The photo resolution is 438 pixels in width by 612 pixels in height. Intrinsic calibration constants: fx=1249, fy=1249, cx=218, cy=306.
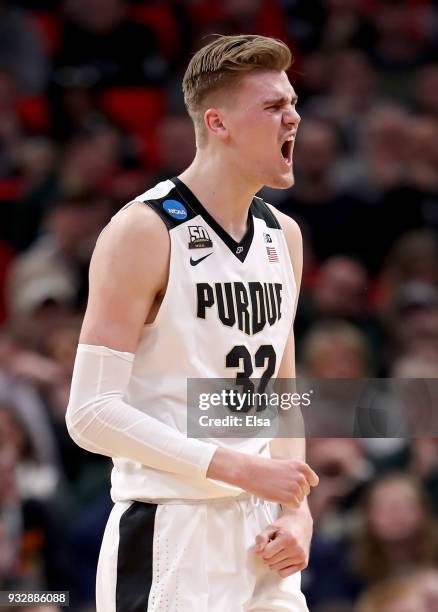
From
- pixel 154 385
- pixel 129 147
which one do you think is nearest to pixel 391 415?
pixel 154 385

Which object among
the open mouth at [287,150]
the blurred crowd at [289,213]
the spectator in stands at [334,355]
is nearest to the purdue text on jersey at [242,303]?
the open mouth at [287,150]

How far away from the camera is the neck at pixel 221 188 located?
11.7 ft

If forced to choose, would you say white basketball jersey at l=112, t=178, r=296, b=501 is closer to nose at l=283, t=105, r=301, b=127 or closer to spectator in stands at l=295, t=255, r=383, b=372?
nose at l=283, t=105, r=301, b=127

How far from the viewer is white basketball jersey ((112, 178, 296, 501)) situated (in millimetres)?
3369

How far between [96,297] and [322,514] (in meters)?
2.74

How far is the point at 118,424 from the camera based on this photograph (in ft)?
10.7

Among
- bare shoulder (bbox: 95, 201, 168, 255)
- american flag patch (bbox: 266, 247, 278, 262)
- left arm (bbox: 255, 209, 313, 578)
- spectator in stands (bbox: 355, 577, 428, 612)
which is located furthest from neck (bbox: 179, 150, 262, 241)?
spectator in stands (bbox: 355, 577, 428, 612)

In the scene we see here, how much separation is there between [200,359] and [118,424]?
30 cm

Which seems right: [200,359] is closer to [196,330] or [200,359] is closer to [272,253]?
[196,330]

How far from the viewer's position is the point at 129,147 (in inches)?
324

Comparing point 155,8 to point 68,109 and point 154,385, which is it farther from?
point 154,385

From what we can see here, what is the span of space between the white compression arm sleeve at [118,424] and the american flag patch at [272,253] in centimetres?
57

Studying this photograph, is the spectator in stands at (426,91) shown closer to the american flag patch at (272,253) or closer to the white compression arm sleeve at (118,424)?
the american flag patch at (272,253)

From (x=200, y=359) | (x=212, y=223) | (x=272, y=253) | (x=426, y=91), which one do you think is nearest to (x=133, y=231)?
(x=212, y=223)
